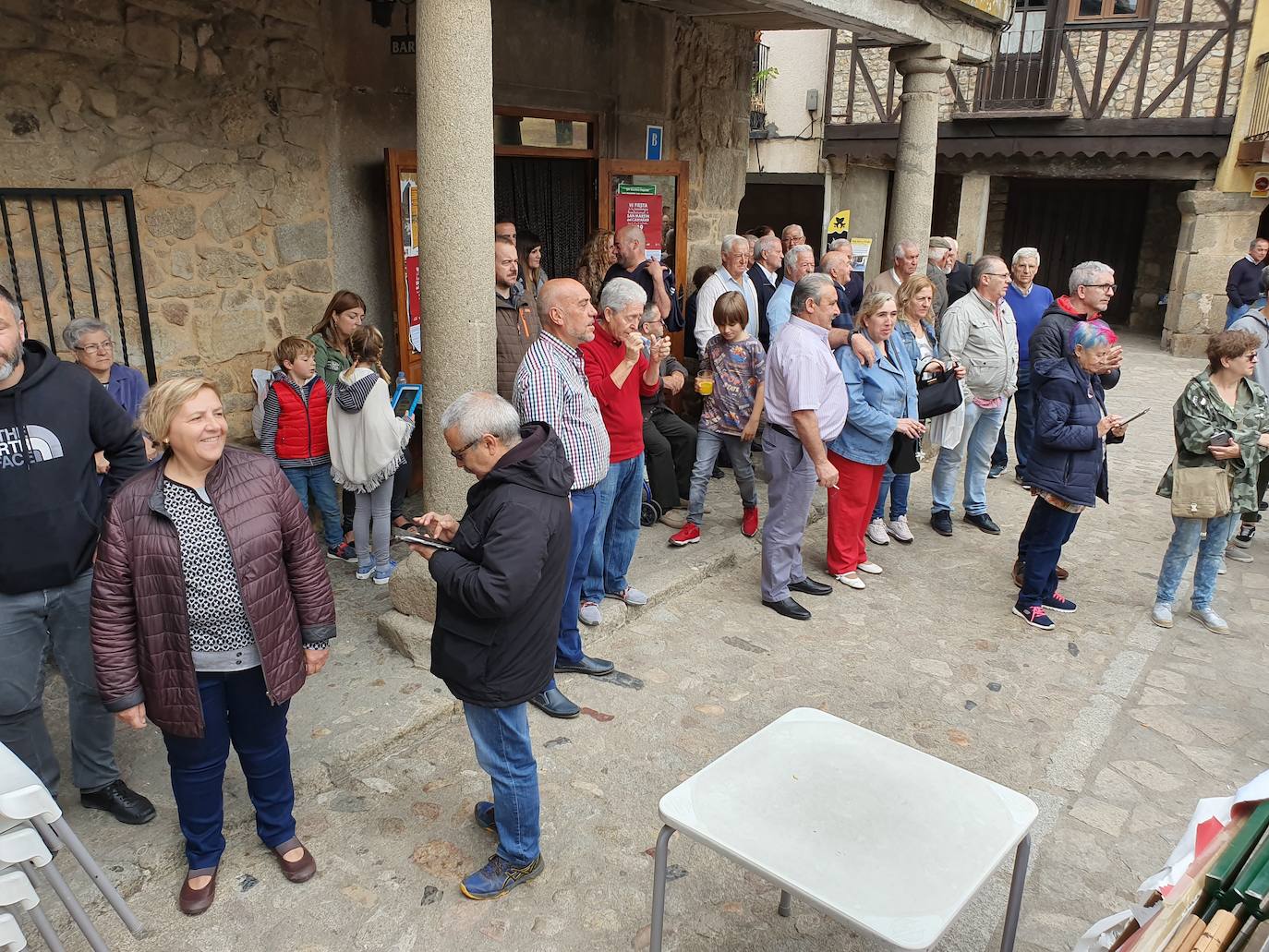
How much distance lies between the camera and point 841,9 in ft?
20.2

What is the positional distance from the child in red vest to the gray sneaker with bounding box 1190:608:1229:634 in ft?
15.5

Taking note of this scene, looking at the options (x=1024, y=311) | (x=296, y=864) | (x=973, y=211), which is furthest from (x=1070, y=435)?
(x=973, y=211)

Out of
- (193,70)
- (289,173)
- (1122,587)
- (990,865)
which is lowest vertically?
(1122,587)

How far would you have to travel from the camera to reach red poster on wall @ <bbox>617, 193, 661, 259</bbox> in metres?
7.62

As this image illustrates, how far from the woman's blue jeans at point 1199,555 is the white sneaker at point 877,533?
1564 millimetres

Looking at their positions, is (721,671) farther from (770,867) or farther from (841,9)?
(841,9)

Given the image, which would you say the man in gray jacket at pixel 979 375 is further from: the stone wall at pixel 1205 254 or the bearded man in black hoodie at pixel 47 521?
the stone wall at pixel 1205 254

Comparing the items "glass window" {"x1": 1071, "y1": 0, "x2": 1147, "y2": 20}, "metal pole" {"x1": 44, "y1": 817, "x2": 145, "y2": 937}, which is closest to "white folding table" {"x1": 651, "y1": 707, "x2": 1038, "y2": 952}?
"metal pole" {"x1": 44, "y1": 817, "x2": 145, "y2": 937}

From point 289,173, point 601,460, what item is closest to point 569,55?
point 289,173

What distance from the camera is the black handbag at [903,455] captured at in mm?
5750

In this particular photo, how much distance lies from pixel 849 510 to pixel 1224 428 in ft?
6.14

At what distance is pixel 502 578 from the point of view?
2.64 metres

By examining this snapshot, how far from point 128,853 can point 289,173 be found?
3.70m

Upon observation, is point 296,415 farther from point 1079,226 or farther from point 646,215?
point 1079,226
